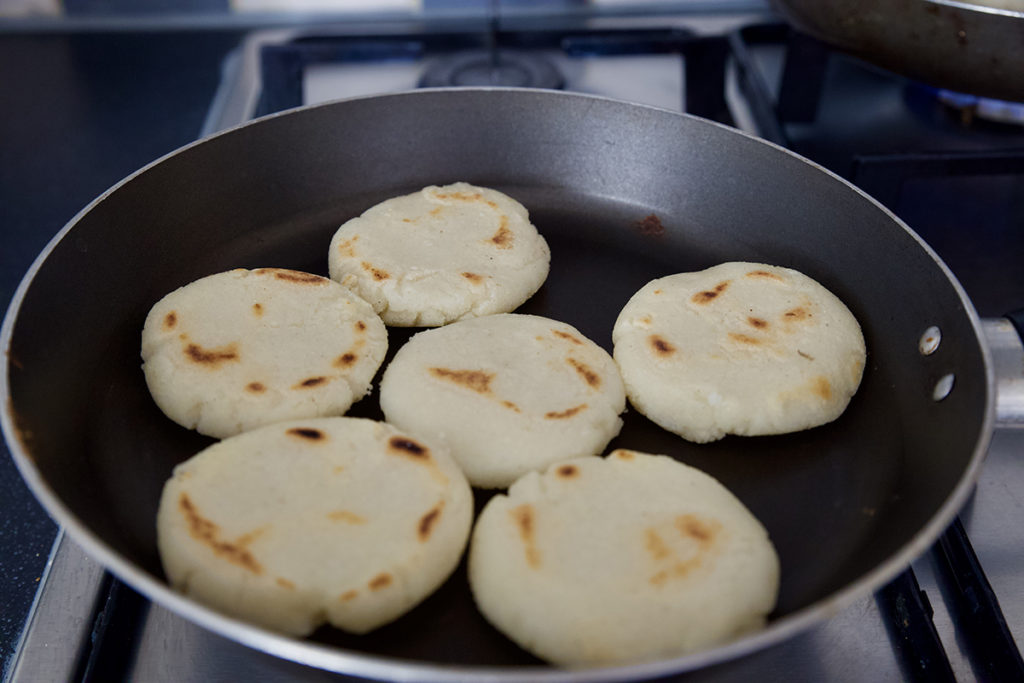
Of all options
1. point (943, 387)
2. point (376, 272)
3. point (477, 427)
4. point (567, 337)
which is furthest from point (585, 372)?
Answer: point (943, 387)

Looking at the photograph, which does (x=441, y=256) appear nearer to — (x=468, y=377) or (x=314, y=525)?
(x=468, y=377)

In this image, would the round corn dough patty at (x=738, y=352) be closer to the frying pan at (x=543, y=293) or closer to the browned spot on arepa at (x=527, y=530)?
the frying pan at (x=543, y=293)

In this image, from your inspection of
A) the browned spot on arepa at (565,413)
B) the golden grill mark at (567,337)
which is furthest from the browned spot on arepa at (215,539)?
the golden grill mark at (567,337)

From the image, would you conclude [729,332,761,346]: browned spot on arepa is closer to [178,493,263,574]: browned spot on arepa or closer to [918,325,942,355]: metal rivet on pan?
[918,325,942,355]: metal rivet on pan

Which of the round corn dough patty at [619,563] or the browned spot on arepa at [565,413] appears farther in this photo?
the browned spot on arepa at [565,413]

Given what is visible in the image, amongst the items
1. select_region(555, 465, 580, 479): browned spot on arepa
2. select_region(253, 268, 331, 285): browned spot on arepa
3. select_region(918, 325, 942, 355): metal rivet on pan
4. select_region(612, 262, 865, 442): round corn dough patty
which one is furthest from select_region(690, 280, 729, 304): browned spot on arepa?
select_region(253, 268, 331, 285): browned spot on arepa

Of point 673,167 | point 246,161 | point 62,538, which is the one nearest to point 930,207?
point 673,167
